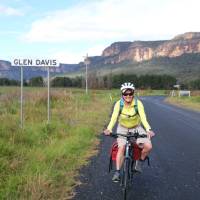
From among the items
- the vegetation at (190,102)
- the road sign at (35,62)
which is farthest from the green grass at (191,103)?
the road sign at (35,62)

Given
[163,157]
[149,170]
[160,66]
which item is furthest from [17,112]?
[160,66]

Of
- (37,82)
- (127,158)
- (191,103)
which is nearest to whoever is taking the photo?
(127,158)

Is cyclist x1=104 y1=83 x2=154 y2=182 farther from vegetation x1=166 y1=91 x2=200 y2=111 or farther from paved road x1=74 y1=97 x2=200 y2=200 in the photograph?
vegetation x1=166 y1=91 x2=200 y2=111

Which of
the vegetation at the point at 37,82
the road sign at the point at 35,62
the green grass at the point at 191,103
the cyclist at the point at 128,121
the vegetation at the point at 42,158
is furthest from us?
the vegetation at the point at 37,82

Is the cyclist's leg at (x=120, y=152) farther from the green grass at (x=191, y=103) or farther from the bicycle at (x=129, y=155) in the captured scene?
the green grass at (x=191, y=103)

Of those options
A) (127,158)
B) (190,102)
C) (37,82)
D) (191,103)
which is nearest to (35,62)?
(127,158)

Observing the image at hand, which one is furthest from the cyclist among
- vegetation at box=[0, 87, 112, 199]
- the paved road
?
vegetation at box=[0, 87, 112, 199]

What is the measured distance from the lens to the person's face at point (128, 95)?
299 inches

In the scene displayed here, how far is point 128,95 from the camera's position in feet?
25.0

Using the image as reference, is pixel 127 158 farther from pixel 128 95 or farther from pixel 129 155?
pixel 128 95

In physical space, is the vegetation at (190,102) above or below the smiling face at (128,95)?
below

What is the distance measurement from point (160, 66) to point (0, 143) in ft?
554

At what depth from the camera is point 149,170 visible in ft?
31.6

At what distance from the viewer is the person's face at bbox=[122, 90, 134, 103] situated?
761cm
